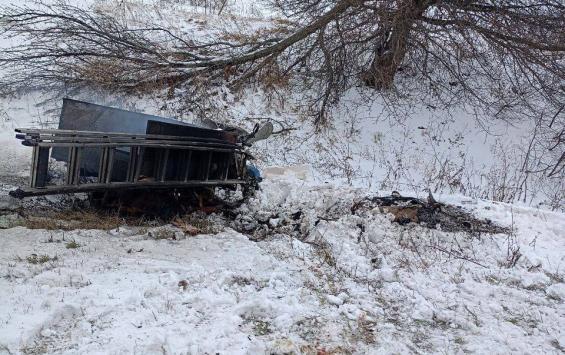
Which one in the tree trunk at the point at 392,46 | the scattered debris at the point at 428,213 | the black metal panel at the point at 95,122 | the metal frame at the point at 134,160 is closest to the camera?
the metal frame at the point at 134,160

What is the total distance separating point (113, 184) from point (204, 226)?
1021 mm

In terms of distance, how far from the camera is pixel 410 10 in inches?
355

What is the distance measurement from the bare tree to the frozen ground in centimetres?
484

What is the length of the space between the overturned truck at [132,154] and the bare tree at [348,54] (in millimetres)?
3302

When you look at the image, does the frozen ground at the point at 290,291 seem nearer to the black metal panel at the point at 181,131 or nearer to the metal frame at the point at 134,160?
the metal frame at the point at 134,160

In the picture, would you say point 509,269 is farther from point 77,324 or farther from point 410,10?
point 410,10

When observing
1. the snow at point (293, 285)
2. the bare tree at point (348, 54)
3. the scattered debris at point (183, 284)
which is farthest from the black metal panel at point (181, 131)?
the bare tree at point (348, 54)

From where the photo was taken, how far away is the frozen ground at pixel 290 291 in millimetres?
3059

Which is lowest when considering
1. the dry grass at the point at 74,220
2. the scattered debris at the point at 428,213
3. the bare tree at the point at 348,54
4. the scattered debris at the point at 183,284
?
the dry grass at the point at 74,220

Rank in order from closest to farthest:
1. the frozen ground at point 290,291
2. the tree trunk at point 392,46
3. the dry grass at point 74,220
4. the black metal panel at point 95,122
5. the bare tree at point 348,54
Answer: the frozen ground at point 290,291 < the dry grass at point 74,220 < the black metal panel at point 95,122 < the tree trunk at point 392,46 < the bare tree at point 348,54

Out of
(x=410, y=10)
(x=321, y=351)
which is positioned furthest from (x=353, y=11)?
(x=321, y=351)

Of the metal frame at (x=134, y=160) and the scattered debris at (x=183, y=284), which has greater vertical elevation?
the metal frame at (x=134, y=160)

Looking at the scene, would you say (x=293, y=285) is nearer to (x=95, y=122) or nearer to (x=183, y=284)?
(x=183, y=284)

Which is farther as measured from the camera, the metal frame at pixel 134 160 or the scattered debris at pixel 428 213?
the scattered debris at pixel 428 213
